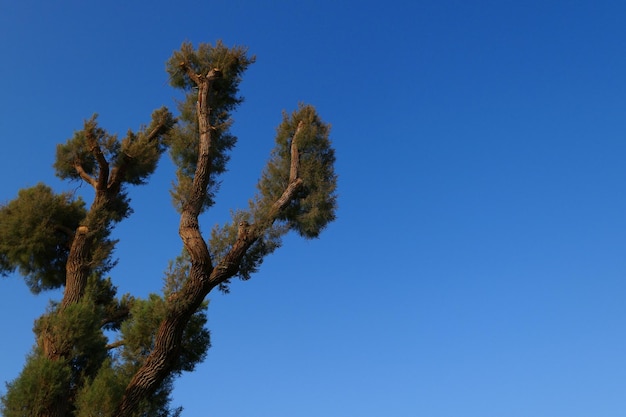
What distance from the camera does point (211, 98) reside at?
1392 centimetres

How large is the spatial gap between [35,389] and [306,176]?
6.42 metres

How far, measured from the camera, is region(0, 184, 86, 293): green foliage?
13023mm

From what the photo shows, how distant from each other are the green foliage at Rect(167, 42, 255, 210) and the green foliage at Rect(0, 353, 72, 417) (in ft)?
16.7

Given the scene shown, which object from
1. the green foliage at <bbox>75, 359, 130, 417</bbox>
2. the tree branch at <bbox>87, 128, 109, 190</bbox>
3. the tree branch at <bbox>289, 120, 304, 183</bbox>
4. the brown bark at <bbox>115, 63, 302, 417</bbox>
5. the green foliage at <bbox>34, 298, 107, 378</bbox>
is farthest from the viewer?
the tree branch at <bbox>87, 128, 109, 190</bbox>

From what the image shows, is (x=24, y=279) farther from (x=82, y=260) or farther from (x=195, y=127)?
(x=195, y=127)

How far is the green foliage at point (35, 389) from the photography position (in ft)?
32.1

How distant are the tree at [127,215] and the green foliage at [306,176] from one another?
0.03 meters

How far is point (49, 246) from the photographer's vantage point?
13.3 meters

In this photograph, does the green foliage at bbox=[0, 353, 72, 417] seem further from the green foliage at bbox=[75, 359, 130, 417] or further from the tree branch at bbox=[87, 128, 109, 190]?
the tree branch at bbox=[87, 128, 109, 190]

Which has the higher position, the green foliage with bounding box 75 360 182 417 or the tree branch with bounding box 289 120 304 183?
the tree branch with bounding box 289 120 304 183

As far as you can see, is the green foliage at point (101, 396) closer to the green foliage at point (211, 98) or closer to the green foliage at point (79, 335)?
the green foliage at point (79, 335)

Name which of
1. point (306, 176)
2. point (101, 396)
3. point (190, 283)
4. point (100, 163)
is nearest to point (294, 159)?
point (306, 176)

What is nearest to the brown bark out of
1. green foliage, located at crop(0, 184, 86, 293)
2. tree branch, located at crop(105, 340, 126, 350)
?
tree branch, located at crop(105, 340, 126, 350)

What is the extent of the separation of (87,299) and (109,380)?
1916 millimetres
